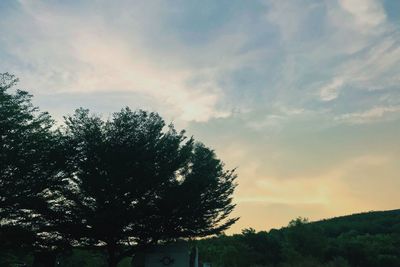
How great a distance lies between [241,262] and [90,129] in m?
48.4

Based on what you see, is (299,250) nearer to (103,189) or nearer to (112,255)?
(112,255)

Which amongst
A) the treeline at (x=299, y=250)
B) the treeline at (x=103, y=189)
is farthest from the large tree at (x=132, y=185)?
the treeline at (x=299, y=250)

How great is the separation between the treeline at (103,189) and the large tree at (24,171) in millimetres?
81

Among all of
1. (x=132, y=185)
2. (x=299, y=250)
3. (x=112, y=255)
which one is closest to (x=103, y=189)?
(x=132, y=185)

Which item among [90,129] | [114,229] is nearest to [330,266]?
[114,229]

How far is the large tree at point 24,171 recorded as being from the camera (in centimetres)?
2891

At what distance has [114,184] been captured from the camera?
33.5 m

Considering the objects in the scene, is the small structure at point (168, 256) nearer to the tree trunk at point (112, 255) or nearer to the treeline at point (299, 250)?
the tree trunk at point (112, 255)

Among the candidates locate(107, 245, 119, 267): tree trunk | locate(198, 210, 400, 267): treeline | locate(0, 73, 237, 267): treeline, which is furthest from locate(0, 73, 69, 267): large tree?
locate(198, 210, 400, 267): treeline

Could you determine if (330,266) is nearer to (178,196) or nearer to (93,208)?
(178,196)

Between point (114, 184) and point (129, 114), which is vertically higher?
point (129, 114)

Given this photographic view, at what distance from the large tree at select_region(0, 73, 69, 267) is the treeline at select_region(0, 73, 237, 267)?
0.08 m

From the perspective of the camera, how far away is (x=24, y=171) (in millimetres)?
30047

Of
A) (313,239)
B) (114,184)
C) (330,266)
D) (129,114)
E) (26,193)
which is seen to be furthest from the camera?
(313,239)
